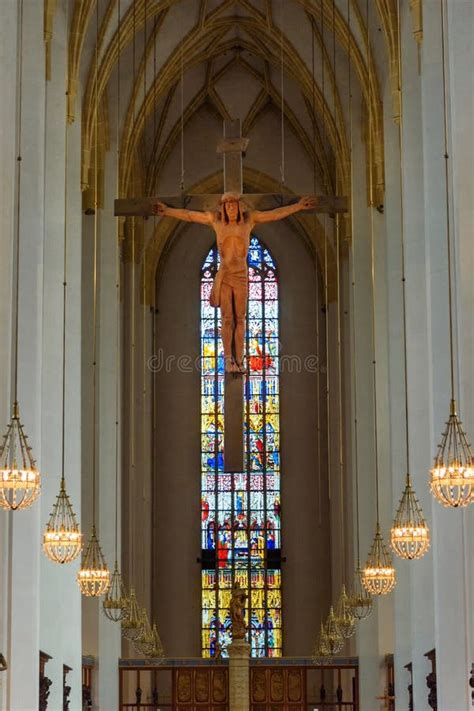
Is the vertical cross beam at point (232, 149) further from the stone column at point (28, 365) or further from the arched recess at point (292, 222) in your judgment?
the arched recess at point (292, 222)

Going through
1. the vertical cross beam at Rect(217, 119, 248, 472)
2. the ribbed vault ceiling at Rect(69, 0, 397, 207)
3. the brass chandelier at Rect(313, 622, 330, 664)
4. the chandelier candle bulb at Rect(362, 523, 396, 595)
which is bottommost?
the brass chandelier at Rect(313, 622, 330, 664)

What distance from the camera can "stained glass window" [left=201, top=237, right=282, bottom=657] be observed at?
3950 centimetres

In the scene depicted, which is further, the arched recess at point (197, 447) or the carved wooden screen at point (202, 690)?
the arched recess at point (197, 447)

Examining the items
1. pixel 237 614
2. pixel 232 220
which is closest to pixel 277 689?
pixel 237 614

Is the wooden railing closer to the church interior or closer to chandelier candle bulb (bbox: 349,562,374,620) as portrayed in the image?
the church interior

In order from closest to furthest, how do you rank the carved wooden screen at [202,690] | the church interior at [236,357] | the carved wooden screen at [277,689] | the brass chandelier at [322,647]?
the church interior at [236,357]
the brass chandelier at [322,647]
the carved wooden screen at [277,689]
the carved wooden screen at [202,690]

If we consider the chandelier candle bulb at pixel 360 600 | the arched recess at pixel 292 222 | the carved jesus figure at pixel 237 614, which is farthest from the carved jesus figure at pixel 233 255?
the arched recess at pixel 292 222

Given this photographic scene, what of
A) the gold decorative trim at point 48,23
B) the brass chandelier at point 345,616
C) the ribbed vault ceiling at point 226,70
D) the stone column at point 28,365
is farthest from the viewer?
the ribbed vault ceiling at point 226,70

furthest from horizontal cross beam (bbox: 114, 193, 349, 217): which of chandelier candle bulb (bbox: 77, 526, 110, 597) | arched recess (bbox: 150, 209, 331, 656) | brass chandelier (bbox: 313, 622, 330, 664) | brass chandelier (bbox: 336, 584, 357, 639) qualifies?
arched recess (bbox: 150, 209, 331, 656)

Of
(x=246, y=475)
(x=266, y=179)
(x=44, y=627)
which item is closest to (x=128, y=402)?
(x=246, y=475)

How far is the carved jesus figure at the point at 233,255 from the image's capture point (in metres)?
19.8

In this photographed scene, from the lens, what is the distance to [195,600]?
130 ft

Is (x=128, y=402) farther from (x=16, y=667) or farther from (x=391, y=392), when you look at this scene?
(x=16, y=667)

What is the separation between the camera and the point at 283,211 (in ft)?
66.2
